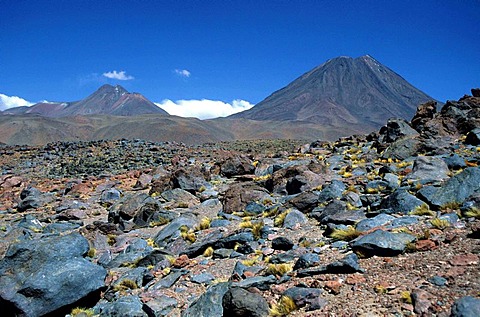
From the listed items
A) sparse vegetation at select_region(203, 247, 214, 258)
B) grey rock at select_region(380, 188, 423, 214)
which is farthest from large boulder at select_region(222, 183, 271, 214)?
grey rock at select_region(380, 188, 423, 214)

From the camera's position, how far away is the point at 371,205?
7664 millimetres

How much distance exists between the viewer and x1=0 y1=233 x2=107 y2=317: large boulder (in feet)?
18.1

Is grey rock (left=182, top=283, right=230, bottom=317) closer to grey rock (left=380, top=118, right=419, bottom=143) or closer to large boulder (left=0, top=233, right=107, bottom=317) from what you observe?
large boulder (left=0, top=233, right=107, bottom=317)

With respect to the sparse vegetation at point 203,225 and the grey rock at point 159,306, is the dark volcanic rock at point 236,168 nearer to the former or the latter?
the sparse vegetation at point 203,225

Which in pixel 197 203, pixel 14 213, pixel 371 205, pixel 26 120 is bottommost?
pixel 14 213

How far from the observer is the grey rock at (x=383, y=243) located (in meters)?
5.08

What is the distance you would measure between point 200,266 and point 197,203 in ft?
17.1

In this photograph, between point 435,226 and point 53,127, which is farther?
point 53,127

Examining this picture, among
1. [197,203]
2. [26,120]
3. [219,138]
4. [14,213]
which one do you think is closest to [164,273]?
[197,203]

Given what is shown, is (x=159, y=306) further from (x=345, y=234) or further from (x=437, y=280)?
(x=437, y=280)

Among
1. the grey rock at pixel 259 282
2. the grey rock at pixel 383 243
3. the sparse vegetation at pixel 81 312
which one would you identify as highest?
the grey rock at pixel 383 243

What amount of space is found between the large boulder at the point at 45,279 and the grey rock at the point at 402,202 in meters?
5.27

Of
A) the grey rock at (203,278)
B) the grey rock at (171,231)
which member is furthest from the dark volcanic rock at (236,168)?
the grey rock at (203,278)

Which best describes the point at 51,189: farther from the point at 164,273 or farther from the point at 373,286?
the point at 373,286
